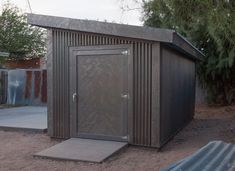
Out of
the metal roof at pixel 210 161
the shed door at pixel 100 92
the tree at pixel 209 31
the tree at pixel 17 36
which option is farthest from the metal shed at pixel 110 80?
the tree at pixel 17 36

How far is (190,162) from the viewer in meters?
3.63

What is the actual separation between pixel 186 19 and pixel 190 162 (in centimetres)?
282

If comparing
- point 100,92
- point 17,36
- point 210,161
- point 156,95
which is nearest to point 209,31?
point 156,95

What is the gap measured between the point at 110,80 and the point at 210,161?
297 centimetres

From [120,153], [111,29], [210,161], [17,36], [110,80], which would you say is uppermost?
[17,36]

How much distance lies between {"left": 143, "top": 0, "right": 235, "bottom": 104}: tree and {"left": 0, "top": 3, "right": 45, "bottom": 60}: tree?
1419 centimetres

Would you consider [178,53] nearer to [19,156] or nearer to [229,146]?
[229,146]

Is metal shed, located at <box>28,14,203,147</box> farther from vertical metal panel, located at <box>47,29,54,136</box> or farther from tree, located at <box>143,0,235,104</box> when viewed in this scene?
tree, located at <box>143,0,235,104</box>

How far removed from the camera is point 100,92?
639 cm

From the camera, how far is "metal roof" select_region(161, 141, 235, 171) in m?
3.49

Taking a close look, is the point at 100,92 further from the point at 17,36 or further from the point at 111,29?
the point at 17,36

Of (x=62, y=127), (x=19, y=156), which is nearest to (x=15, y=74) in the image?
(x=62, y=127)

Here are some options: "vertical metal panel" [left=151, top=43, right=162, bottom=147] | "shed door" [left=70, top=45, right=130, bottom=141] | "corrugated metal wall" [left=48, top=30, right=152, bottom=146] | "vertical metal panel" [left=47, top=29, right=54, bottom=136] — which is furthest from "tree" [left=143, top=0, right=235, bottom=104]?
"vertical metal panel" [left=47, top=29, right=54, bottom=136]

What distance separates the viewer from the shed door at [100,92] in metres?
6.18
